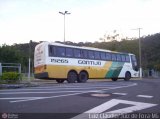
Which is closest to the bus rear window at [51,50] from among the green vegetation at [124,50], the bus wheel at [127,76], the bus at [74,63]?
the bus at [74,63]

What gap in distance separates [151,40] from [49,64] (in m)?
63.9

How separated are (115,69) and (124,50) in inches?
1479

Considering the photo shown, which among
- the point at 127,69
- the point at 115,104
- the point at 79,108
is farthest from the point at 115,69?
the point at 79,108

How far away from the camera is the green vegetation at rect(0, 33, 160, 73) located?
61.5m

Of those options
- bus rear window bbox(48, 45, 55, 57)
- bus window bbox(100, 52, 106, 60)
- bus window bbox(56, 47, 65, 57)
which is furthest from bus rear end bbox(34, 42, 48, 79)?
bus window bbox(100, 52, 106, 60)

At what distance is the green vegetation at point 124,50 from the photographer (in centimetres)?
6147

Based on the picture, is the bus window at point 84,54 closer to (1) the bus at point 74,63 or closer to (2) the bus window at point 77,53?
(1) the bus at point 74,63

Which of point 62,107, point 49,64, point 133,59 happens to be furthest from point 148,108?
point 133,59

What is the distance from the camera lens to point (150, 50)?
267ft

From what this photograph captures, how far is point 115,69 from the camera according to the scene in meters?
30.5

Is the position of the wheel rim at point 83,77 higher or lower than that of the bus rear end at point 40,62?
lower

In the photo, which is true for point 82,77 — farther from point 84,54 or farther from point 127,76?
point 127,76

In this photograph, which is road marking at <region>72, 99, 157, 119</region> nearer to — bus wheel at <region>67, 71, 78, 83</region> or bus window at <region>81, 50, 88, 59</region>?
bus wheel at <region>67, 71, 78, 83</region>

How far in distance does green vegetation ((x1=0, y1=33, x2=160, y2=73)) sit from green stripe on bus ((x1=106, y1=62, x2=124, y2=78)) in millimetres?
28792
